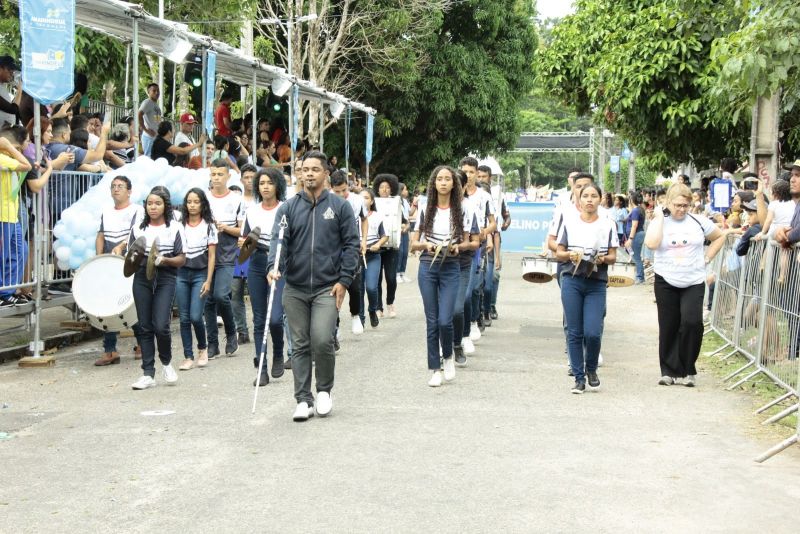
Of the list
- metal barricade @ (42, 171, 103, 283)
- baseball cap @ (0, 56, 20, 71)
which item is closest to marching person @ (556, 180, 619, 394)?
metal barricade @ (42, 171, 103, 283)

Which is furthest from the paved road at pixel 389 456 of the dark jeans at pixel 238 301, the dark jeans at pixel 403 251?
the dark jeans at pixel 403 251

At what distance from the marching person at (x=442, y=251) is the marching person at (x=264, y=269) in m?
1.36

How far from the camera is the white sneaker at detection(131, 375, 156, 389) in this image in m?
10.4

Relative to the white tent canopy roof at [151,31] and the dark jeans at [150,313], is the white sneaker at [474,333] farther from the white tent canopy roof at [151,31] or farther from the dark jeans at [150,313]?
the white tent canopy roof at [151,31]

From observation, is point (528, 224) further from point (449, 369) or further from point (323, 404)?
point (323, 404)

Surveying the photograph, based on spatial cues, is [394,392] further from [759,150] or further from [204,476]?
[759,150]

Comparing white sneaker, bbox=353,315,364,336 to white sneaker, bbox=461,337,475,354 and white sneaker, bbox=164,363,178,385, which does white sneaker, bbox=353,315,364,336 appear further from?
white sneaker, bbox=164,363,178,385

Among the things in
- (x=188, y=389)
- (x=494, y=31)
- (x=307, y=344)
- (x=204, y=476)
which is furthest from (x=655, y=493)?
(x=494, y=31)

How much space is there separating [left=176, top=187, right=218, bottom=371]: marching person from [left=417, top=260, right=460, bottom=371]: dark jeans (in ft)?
7.35

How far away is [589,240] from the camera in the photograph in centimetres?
1037

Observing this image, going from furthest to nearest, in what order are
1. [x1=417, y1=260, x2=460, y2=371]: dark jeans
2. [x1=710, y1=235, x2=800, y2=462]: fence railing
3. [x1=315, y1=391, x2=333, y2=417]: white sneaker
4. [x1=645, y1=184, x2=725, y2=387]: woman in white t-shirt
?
[x1=645, y1=184, x2=725, y2=387]: woman in white t-shirt < [x1=417, y1=260, x2=460, y2=371]: dark jeans < [x1=710, y1=235, x2=800, y2=462]: fence railing < [x1=315, y1=391, x2=333, y2=417]: white sneaker

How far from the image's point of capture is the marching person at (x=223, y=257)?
12.3 meters

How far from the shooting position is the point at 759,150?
1611 centimetres

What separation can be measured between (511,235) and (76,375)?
20735mm
